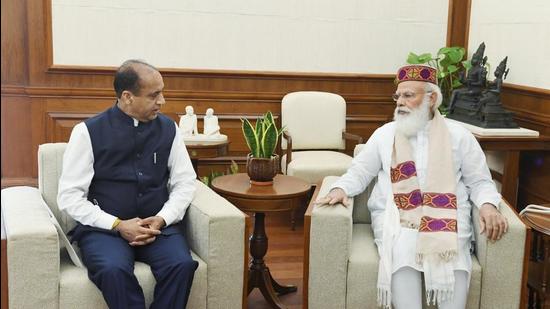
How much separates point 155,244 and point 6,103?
2993mm

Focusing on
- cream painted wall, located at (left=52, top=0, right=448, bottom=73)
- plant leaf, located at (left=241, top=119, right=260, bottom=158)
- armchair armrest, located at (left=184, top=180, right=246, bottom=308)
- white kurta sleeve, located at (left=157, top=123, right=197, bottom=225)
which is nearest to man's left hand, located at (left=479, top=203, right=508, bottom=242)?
armchair armrest, located at (left=184, top=180, right=246, bottom=308)

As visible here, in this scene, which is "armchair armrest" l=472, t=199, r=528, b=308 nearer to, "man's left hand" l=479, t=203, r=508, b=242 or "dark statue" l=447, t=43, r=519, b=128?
"man's left hand" l=479, t=203, r=508, b=242

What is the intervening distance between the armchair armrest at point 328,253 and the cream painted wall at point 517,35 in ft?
8.60

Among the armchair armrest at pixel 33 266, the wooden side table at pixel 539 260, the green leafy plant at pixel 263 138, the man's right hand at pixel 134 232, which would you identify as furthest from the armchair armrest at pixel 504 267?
the armchair armrest at pixel 33 266

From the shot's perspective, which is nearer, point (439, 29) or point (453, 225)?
point (453, 225)

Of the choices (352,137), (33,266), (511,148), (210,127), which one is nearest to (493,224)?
(33,266)

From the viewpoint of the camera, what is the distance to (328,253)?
3109 mm

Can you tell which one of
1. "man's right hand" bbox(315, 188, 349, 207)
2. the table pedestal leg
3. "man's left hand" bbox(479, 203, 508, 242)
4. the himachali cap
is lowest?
the table pedestal leg

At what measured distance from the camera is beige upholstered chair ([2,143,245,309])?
2740 mm

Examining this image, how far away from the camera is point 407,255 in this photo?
3.03 meters

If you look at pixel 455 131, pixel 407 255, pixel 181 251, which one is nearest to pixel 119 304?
pixel 181 251

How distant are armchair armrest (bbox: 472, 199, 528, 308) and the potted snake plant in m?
1.14

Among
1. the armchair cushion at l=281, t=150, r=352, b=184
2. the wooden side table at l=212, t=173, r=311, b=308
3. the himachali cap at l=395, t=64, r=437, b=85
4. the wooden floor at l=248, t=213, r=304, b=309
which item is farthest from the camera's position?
the armchair cushion at l=281, t=150, r=352, b=184

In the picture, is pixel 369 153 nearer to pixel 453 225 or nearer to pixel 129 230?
pixel 453 225
